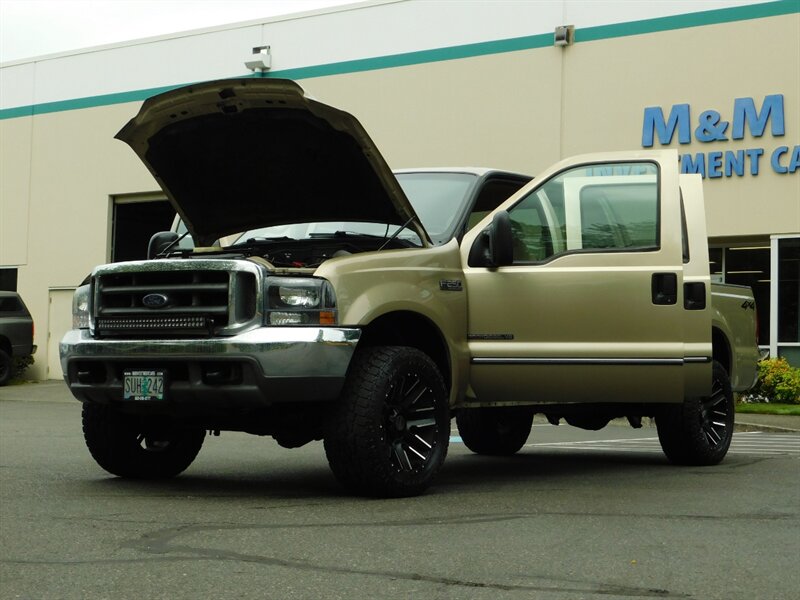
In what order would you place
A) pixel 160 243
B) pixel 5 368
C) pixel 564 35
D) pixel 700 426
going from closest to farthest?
pixel 160 243 → pixel 700 426 → pixel 564 35 → pixel 5 368

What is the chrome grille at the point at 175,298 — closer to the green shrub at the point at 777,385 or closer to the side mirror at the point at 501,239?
the side mirror at the point at 501,239

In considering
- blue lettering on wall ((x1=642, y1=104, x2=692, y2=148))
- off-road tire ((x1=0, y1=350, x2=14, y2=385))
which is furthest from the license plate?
off-road tire ((x1=0, y1=350, x2=14, y2=385))

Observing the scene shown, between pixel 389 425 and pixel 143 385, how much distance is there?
1401mm

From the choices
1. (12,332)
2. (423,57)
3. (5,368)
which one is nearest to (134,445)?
(423,57)

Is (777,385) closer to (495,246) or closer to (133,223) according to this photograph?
(495,246)

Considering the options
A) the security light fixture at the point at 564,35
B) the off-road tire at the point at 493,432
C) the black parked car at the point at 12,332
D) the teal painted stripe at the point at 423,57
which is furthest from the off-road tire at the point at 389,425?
the black parked car at the point at 12,332

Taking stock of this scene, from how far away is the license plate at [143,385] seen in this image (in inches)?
273

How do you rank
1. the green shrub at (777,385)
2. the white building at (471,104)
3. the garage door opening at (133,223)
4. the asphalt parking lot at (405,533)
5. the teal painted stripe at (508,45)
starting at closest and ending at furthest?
the asphalt parking lot at (405,533), the green shrub at (777,385), the white building at (471,104), the teal painted stripe at (508,45), the garage door opening at (133,223)

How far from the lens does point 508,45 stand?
24141 millimetres

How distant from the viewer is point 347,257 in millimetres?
7141

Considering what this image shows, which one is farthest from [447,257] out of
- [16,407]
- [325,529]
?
[16,407]

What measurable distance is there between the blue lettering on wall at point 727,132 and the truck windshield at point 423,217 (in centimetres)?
1410

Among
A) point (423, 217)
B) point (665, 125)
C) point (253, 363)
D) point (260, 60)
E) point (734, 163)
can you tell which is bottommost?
point (253, 363)

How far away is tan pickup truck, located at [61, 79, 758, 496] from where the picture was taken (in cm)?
685
